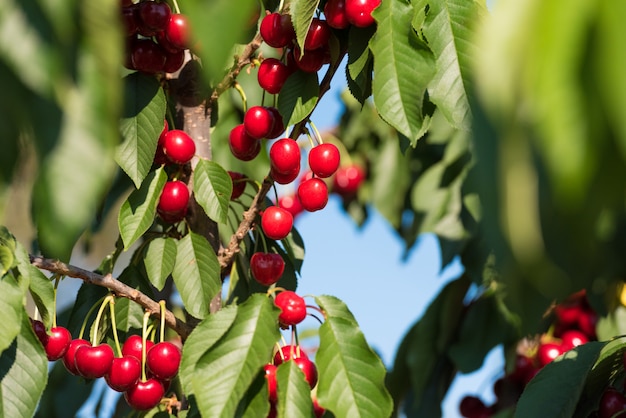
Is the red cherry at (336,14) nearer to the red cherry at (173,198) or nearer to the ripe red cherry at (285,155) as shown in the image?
the ripe red cherry at (285,155)

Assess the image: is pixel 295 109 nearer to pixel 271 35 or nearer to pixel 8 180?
pixel 271 35

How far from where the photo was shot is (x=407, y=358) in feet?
8.94

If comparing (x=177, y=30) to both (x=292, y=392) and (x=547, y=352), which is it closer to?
(x=292, y=392)

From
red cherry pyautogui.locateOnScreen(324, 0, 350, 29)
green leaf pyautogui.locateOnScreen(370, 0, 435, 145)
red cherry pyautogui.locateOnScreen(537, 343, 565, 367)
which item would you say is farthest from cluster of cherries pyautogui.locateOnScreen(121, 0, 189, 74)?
red cherry pyautogui.locateOnScreen(537, 343, 565, 367)

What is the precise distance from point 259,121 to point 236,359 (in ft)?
1.40

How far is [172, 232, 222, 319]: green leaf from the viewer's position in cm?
148

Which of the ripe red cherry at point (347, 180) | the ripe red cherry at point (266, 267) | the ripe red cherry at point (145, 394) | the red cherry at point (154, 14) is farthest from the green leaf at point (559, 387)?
the ripe red cherry at point (347, 180)

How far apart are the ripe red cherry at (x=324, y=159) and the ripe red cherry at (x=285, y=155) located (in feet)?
0.16

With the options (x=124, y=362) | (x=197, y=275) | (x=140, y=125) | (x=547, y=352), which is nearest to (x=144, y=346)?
(x=124, y=362)

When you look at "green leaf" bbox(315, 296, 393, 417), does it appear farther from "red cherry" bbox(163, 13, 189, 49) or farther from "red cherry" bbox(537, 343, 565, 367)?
"red cherry" bbox(537, 343, 565, 367)

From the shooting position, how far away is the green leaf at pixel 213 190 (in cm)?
147

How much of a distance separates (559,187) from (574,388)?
1009 mm

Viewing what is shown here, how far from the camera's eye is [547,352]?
8.70 ft

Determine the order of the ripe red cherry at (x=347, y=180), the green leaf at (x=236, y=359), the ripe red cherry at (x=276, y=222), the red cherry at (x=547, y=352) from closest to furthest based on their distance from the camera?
the green leaf at (x=236, y=359) → the ripe red cherry at (x=276, y=222) → the red cherry at (x=547, y=352) → the ripe red cherry at (x=347, y=180)
